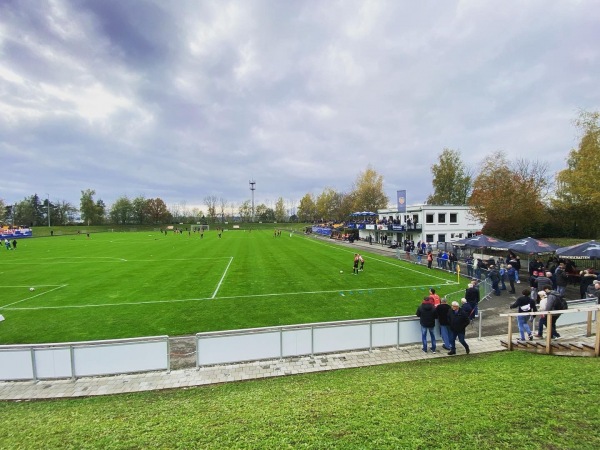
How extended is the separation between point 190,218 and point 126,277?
464 feet

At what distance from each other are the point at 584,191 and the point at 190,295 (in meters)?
30.2

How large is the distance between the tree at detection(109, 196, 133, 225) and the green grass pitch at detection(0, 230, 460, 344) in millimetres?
112580

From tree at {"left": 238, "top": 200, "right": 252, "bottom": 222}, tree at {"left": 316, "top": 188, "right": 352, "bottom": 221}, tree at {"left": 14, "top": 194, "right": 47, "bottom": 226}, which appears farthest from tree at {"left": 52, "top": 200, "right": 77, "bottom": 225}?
tree at {"left": 316, "top": 188, "right": 352, "bottom": 221}

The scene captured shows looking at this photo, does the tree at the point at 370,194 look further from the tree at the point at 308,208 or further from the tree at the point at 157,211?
the tree at the point at 157,211

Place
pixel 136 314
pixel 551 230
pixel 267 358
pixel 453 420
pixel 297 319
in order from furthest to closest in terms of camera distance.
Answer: pixel 551 230 < pixel 136 314 < pixel 297 319 < pixel 267 358 < pixel 453 420

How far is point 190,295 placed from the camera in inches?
731

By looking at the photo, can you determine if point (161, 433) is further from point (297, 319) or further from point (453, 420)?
point (297, 319)

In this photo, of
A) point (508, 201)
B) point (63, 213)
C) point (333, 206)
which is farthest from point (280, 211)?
point (508, 201)

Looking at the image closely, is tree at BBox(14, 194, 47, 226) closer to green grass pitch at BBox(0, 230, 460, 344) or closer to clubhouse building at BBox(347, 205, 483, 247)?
green grass pitch at BBox(0, 230, 460, 344)

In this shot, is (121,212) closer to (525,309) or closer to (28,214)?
(28,214)

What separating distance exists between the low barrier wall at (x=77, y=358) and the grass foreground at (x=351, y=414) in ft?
3.72

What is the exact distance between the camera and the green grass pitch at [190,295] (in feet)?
44.8


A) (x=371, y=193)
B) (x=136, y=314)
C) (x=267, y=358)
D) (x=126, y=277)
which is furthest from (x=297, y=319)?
(x=371, y=193)

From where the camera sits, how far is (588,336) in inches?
387
